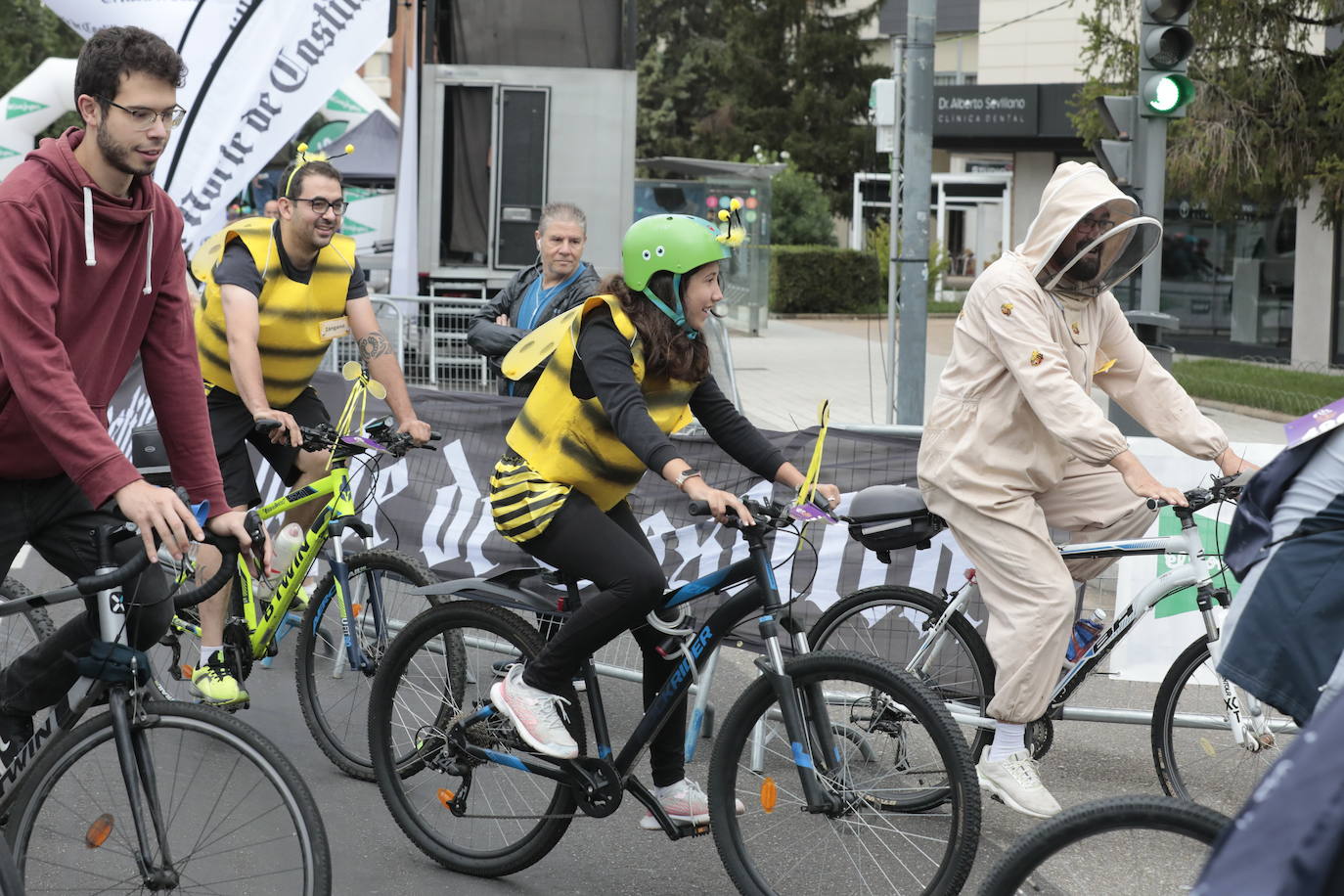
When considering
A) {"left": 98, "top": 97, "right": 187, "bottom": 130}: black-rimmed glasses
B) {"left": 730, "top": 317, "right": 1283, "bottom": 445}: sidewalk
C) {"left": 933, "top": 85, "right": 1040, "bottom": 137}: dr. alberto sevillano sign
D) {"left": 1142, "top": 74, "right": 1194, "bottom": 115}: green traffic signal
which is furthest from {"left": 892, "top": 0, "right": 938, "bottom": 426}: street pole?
{"left": 933, "top": 85, "right": 1040, "bottom": 137}: dr. alberto sevillano sign

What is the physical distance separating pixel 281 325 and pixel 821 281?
28.4 m

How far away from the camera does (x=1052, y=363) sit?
467 centimetres

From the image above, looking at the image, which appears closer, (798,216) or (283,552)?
(283,552)

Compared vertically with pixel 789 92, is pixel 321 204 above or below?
below

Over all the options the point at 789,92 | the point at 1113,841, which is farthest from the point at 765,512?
the point at 789,92

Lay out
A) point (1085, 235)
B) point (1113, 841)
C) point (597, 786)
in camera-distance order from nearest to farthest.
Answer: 1. point (1113, 841)
2. point (597, 786)
3. point (1085, 235)

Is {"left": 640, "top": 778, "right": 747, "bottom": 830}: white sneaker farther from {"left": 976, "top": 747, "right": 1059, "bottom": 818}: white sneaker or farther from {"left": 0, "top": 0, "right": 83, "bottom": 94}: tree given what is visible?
{"left": 0, "top": 0, "right": 83, "bottom": 94}: tree

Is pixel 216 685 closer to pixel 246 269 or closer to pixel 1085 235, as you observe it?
pixel 246 269

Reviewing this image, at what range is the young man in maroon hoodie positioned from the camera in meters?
3.44

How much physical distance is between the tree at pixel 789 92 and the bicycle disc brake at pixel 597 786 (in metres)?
42.3

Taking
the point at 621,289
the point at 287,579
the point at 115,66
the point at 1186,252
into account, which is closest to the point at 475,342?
the point at 287,579

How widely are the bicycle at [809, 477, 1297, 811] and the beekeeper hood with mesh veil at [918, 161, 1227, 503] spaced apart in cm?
28

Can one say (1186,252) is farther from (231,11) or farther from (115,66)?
(115,66)

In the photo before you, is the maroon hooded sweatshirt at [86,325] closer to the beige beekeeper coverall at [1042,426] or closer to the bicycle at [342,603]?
the bicycle at [342,603]
